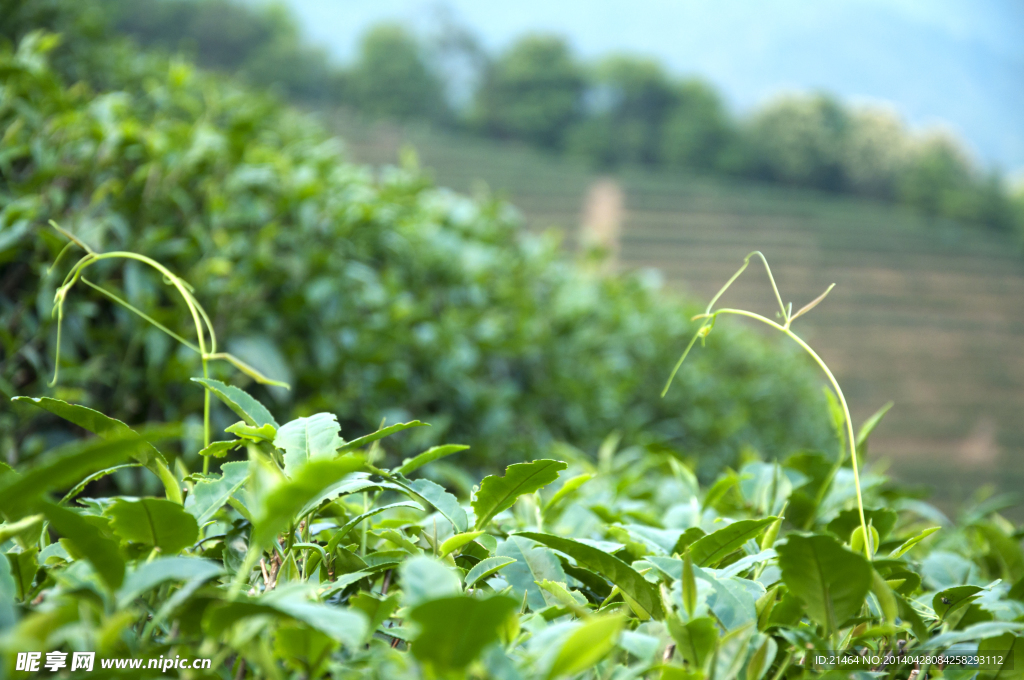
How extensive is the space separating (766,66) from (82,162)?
6654 cm

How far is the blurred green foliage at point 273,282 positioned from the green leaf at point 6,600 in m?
0.76

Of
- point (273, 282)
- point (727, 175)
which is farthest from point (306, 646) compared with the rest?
point (727, 175)

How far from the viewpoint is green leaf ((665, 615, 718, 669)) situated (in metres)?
0.35

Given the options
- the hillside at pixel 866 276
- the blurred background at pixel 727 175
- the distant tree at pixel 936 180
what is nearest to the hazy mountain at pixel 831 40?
the blurred background at pixel 727 175

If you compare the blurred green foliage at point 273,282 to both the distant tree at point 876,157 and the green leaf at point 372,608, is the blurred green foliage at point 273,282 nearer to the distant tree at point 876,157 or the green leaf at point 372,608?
the green leaf at point 372,608

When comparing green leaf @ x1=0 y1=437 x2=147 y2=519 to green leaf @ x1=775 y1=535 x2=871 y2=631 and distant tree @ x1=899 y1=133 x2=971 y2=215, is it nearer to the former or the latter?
green leaf @ x1=775 y1=535 x2=871 y2=631

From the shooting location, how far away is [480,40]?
105ft

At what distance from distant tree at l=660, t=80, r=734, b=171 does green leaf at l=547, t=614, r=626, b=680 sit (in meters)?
29.4

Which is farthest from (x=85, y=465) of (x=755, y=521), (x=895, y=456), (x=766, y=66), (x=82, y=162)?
(x=766, y=66)

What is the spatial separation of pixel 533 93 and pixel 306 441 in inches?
1235

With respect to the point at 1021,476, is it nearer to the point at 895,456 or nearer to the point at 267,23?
the point at 895,456

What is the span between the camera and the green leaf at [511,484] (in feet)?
1.43

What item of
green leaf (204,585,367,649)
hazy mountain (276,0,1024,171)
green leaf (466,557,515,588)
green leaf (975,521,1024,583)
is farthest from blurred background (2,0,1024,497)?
hazy mountain (276,0,1024,171)

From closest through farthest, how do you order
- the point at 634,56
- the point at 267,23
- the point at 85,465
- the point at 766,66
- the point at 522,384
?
the point at 85,465 → the point at 522,384 → the point at 267,23 → the point at 634,56 → the point at 766,66
